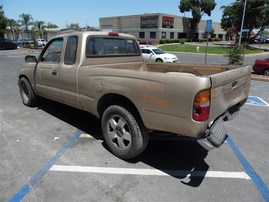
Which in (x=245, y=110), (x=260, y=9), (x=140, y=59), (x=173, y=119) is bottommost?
(x=245, y=110)

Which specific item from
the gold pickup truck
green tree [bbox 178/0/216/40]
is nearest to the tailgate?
the gold pickup truck

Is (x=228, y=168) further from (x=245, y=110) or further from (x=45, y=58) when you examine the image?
(x=45, y=58)

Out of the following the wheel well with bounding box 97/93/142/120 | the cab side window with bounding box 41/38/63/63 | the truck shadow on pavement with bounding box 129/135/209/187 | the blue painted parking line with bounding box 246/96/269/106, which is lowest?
the blue painted parking line with bounding box 246/96/269/106

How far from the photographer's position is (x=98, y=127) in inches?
197

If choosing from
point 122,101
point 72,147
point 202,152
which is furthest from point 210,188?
point 72,147

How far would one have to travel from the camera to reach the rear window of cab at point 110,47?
4231mm

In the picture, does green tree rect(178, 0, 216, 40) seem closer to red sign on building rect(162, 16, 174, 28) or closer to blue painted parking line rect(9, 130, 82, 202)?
red sign on building rect(162, 16, 174, 28)

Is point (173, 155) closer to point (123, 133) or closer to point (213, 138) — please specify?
point (123, 133)

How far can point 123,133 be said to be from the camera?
3.51 meters

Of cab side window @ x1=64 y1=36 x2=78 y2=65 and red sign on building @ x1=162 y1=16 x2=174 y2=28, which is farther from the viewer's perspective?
red sign on building @ x1=162 y1=16 x2=174 y2=28

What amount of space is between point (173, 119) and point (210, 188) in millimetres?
1086

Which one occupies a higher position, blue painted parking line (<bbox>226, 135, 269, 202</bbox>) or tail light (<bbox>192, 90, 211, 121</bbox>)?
tail light (<bbox>192, 90, 211, 121</bbox>)

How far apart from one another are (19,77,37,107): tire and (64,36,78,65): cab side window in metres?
2.04

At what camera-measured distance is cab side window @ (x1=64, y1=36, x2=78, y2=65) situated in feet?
13.7
